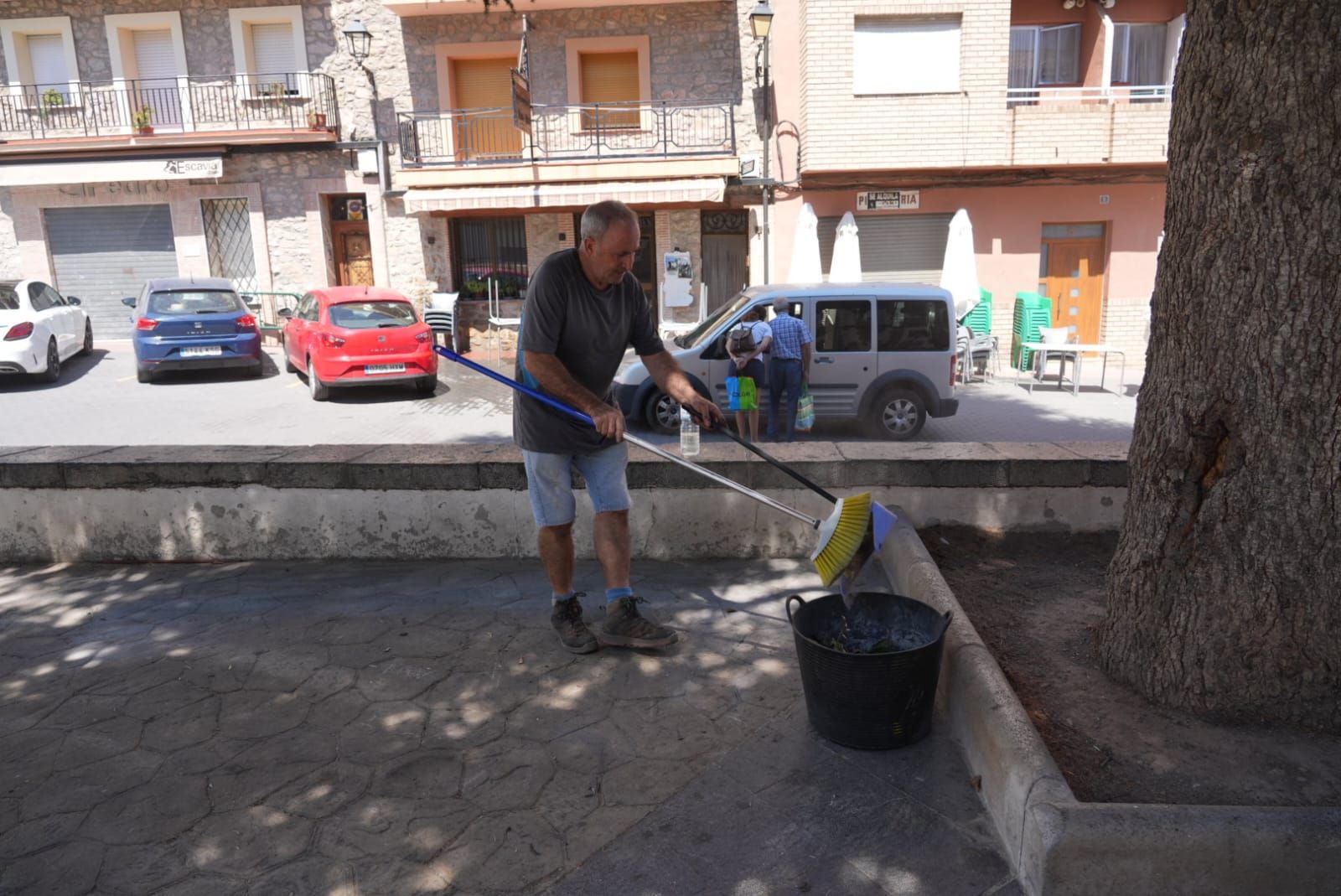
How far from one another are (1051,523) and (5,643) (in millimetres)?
4999

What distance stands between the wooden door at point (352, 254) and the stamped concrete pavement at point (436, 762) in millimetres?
17035

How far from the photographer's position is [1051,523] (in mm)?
4930

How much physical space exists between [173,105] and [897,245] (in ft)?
49.5

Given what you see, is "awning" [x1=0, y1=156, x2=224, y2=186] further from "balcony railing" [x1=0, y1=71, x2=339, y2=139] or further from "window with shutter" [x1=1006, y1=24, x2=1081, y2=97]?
"window with shutter" [x1=1006, y1=24, x2=1081, y2=97]

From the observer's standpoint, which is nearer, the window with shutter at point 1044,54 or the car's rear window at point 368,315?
the car's rear window at point 368,315

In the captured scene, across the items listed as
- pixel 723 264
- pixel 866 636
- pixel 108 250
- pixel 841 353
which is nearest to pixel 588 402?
pixel 866 636

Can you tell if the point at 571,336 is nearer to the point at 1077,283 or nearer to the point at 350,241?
the point at 1077,283

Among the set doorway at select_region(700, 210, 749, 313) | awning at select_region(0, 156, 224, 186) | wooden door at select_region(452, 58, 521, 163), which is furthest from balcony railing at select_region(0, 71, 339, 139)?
doorway at select_region(700, 210, 749, 313)

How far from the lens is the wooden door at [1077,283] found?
722 inches

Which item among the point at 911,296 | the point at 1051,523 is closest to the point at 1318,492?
the point at 1051,523

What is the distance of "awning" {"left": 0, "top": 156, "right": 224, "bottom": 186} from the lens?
1930 cm

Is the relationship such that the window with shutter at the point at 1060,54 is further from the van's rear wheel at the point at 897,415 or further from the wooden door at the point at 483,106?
the van's rear wheel at the point at 897,415

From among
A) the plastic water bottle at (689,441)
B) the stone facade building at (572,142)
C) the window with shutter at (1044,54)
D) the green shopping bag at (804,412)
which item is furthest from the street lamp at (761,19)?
the plastic water bottle at (689,441)

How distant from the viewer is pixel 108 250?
20.5 meters
